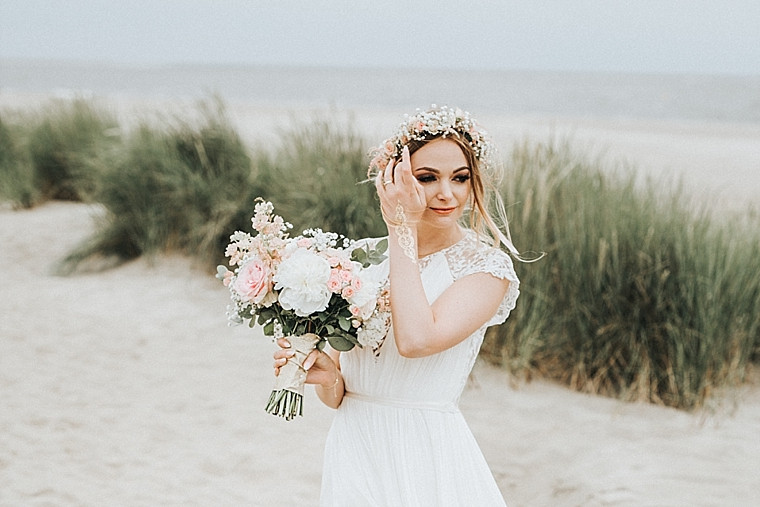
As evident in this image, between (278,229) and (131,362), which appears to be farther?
(131,362)

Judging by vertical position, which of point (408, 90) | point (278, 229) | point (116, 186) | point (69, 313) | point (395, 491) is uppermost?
point (278, 229)

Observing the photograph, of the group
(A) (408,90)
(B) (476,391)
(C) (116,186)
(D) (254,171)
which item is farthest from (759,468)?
(A) (408,90)

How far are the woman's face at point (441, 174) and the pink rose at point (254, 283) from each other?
1.67 feet

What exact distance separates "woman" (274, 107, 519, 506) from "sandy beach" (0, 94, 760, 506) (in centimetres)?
248

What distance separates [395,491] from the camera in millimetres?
2236

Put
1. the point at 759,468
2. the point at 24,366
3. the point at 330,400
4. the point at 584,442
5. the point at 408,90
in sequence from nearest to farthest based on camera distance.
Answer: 1. the point at 330,400
2. the point at 759,468
3. the point at 584,442
4. the point at 24,366
5. the point at 408,90

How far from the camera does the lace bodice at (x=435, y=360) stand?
2309 mm

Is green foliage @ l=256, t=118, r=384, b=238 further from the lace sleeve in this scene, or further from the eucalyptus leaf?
the eucalyptus leaf

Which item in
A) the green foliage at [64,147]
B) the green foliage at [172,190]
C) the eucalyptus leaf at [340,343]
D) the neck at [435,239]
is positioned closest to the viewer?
the eucalyptus leaf at [340,343]

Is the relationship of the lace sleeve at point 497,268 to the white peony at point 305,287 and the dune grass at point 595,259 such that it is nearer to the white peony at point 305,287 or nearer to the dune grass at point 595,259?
the white peony at point 305,287

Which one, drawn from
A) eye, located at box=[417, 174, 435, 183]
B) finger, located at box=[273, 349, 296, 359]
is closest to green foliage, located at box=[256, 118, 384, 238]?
eye, located at box=[417, 174, 435, 183]

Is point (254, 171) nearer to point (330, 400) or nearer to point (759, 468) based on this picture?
point (759, 468)

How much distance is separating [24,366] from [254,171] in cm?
276

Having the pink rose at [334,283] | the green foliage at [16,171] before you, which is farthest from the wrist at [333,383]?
the green foliage at [16,171]
